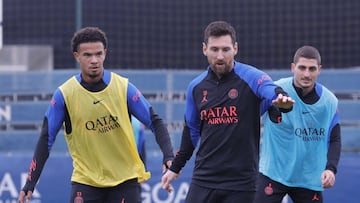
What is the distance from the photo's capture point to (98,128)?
5.88 meters

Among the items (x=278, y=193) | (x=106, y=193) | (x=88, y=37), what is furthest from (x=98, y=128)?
(x=278, y=193)

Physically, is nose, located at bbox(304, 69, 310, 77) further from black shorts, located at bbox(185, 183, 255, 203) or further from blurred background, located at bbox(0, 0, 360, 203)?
blurred background, located at bbox(0, 0, 360, 203)

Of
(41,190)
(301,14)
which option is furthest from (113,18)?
(41,190)

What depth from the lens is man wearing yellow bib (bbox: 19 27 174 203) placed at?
5867mm

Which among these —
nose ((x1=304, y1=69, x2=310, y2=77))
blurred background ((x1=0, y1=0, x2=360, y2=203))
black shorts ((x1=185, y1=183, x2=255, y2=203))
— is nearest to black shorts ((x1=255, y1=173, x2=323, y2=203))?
nose ((x1=304, y1=69, x2=310, y2=77))

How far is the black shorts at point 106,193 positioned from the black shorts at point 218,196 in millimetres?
441

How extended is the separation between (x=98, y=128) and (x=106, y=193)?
1.50 feet

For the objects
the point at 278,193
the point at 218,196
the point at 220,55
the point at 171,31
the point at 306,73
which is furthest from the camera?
the point at 171,31

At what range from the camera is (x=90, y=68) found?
586 cm

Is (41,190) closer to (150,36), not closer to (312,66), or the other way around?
(312,66)

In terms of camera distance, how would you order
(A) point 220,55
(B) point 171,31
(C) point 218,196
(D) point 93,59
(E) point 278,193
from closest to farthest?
(A) point 220,55
(C) point 218,196
(D) point 93,59
(E) point 278,193
(B) point 171,31

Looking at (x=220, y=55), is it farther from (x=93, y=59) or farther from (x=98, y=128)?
(x=98, y=128)

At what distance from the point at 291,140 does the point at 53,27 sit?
852 centimetres

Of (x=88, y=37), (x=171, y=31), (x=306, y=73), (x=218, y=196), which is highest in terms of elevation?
(x=88, y=37)
